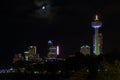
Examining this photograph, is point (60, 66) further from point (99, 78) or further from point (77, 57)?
point (99, 78)

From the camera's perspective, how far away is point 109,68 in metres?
31.4

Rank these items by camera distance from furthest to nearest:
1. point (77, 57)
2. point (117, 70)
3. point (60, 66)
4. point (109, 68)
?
point (60, 66) < point (77, 57) < point (109, 68) < point (117, 70)

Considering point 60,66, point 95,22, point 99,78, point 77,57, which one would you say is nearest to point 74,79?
point 99,78

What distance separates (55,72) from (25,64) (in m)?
36.7

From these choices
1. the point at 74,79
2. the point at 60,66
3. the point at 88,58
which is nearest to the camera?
the point at 74,79

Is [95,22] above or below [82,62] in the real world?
above

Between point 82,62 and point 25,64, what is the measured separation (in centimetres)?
5277

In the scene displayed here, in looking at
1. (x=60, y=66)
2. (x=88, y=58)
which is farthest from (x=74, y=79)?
(x=60, y=66)

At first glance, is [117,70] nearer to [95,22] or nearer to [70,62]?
[70,62]

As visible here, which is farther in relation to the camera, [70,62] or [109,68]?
[70,62]

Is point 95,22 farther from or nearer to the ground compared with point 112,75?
farther from the ground

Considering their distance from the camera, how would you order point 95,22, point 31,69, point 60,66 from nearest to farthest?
1. point 60,66
2. point 31,69
3. point 95,22

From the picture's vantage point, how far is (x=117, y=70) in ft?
94.6

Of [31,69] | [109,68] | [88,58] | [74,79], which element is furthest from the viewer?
[31,69]
